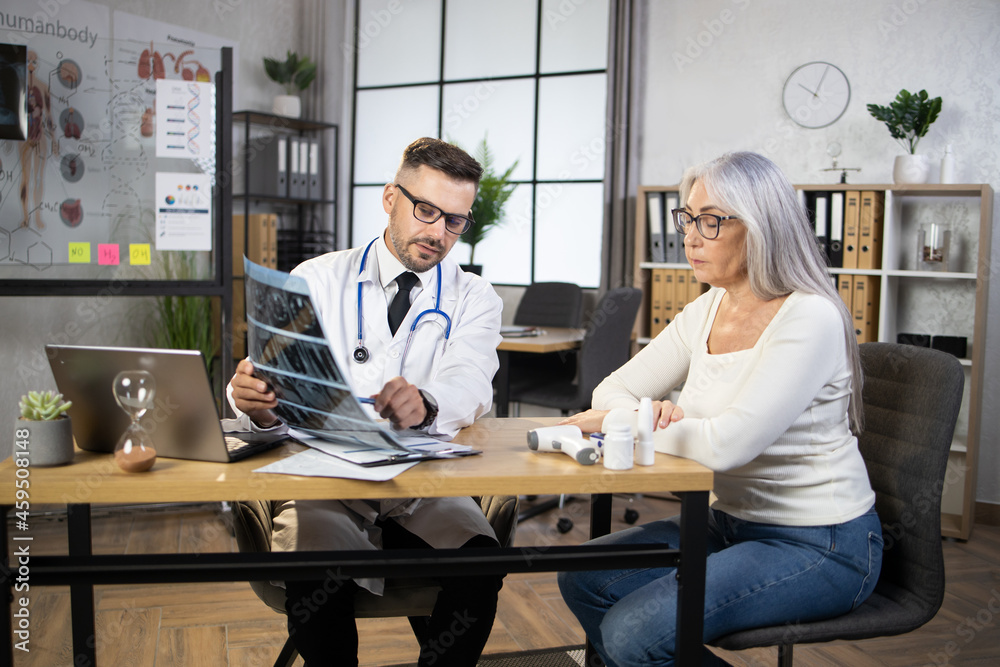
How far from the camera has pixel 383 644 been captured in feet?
7.77

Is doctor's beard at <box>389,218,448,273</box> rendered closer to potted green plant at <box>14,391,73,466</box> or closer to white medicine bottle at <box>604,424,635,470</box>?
white medicine bottle at <box>604,424,635,470</box>

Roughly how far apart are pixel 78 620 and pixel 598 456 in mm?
932

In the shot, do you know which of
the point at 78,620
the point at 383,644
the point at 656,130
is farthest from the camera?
the point at 656,130

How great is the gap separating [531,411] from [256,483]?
169 inches

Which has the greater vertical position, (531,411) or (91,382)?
(91,382)

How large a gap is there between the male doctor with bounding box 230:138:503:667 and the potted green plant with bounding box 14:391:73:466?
268 millimetres

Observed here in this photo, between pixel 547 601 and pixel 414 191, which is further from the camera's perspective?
pixel 547 601

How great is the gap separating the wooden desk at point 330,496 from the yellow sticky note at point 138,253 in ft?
6.90

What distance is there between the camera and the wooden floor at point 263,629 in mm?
2268

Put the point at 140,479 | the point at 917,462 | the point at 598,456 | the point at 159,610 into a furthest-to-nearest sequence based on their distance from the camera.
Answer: the point at 159,610, the point at 917,462, the point at 598,456, the point at 140,479

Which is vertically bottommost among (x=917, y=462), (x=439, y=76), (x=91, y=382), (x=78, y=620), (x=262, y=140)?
(x=78, y=620)

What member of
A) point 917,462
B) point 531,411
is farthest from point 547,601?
point 531,411

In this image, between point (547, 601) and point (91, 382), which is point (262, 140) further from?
point (91, 382)

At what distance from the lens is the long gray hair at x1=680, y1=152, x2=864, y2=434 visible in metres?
1.50
